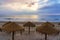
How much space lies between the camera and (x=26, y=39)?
10164 mm

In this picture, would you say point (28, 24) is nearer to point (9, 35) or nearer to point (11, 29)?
point (9, 35)

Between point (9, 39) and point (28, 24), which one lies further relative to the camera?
point (28, 24)

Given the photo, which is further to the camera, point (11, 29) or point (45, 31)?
point (11, 29)

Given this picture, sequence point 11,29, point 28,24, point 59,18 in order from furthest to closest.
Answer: point 59,18
point 28,24
point 11,29

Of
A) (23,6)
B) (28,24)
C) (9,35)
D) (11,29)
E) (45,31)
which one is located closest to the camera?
(45,31)

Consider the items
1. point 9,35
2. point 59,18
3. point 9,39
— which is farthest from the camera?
point 59,18

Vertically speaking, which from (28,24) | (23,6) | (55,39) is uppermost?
(23,6)

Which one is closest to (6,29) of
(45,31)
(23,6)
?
(45,31)

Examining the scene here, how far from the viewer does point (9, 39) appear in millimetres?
9969

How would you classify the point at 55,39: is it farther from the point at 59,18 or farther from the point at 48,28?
the point at 59,18

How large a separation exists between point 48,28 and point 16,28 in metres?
1.60

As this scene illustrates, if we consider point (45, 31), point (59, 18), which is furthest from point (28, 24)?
point (59, 18)

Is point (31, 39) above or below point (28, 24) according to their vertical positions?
below

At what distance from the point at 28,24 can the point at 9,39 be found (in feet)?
9.20
